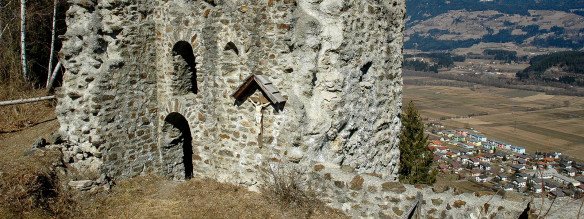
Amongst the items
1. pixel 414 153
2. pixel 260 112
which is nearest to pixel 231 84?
pixel 260 112

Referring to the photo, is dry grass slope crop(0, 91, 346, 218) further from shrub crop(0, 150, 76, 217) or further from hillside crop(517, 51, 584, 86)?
hillside crop(517, 51, 584, 86)

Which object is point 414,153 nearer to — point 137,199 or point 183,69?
point 183,69

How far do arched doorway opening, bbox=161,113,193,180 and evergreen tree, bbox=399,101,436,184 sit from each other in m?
17.4

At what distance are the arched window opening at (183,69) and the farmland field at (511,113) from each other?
169ft

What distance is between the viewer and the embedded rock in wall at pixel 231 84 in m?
9.19

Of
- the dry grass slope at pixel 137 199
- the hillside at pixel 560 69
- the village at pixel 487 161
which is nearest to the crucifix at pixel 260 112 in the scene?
the dry grass slope at pixel 137 199

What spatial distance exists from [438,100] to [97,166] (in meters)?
109

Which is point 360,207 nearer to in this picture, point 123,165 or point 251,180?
point 251,180

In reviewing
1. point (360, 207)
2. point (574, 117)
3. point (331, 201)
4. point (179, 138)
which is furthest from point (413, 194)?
point (574, 117)

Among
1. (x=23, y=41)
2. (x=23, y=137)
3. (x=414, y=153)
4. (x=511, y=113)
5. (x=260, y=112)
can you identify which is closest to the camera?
(x=260, y=112)

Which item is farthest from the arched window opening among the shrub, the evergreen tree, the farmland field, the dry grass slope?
the farmland field

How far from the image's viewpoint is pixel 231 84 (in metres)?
9.81

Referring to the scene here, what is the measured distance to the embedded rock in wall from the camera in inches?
362

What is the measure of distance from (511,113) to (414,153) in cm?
7268
